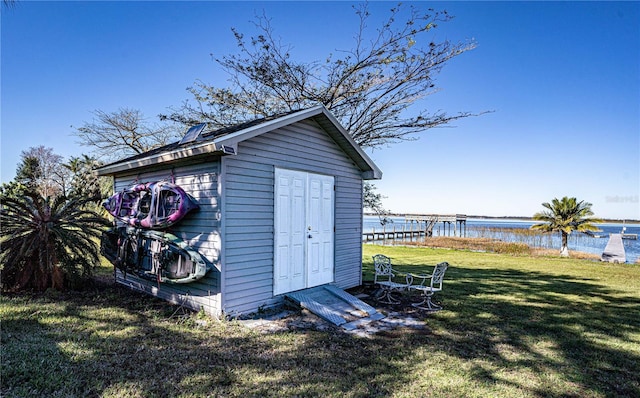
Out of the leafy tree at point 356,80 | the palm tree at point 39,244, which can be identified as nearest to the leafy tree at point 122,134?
the leafy tree at point 356,80

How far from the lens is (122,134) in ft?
55.1

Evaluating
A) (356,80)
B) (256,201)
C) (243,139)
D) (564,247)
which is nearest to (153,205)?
(256,201)

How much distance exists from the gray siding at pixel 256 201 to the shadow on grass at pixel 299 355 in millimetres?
714

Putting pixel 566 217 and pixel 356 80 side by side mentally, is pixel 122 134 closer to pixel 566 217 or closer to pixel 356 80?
pixel 356 80

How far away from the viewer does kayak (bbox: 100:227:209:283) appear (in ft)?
17.5

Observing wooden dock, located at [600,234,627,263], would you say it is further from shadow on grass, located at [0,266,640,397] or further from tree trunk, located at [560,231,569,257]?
shadow on grass, located at [0,266,640,397]

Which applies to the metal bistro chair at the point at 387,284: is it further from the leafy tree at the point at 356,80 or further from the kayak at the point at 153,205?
the leafy tree at the point at 356,80

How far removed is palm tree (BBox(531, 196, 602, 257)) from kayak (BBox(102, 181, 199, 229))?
22364mm

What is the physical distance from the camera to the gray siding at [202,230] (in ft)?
17.4

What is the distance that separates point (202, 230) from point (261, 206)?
106cm

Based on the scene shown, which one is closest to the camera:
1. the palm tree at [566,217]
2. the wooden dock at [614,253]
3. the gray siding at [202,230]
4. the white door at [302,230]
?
the gray siding at [202,230]

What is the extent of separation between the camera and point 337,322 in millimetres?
5258

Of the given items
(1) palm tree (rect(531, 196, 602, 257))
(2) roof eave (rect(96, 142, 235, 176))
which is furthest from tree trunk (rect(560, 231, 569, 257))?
(2) roof eave (rect(96, 142, 235, 176))

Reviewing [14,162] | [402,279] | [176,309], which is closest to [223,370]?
Answer: [176,309]
